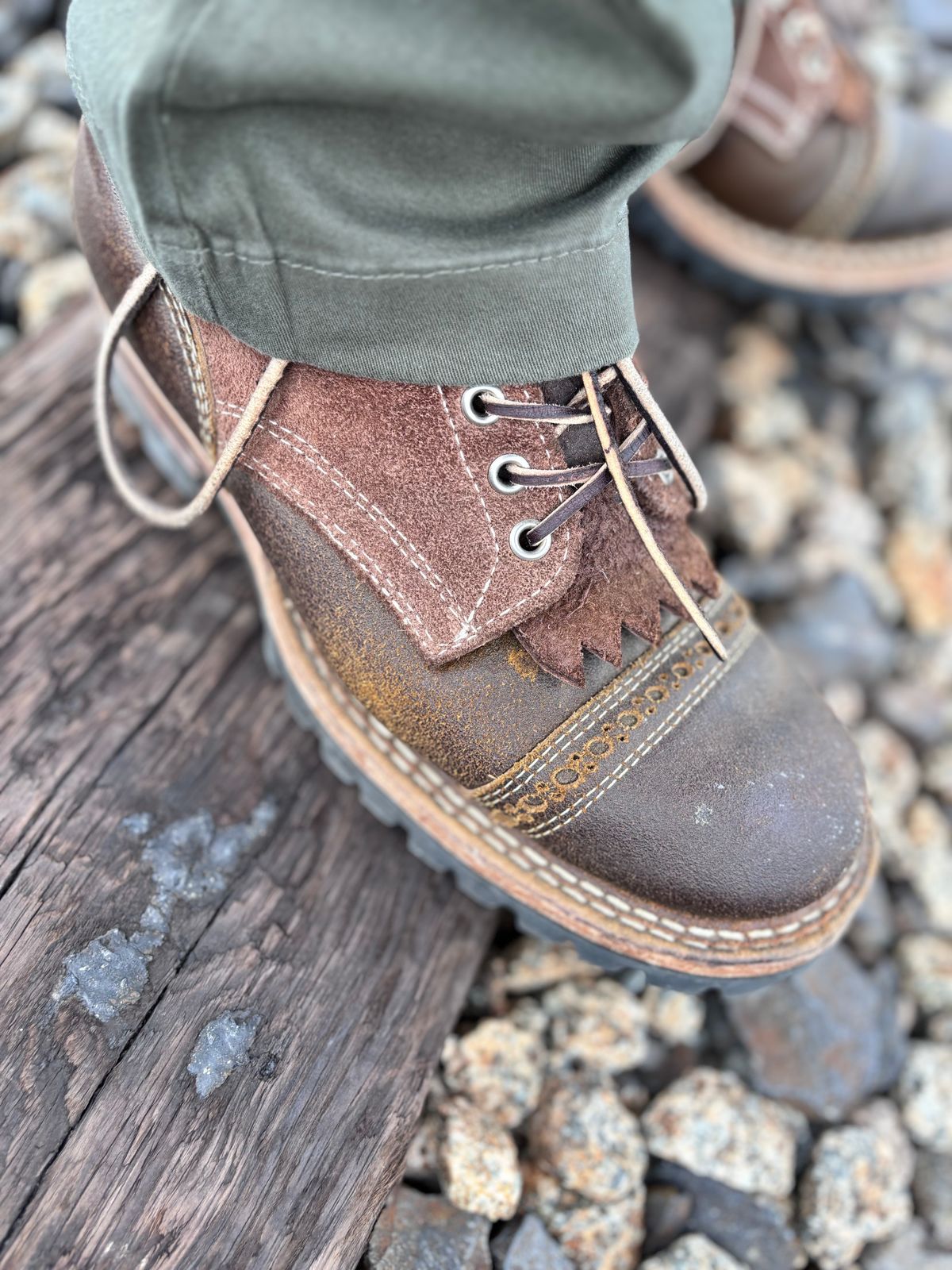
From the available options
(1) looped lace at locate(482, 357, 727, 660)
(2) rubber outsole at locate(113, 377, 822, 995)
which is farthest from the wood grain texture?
(1) looped lace at locate(482, 357, 727, 660)

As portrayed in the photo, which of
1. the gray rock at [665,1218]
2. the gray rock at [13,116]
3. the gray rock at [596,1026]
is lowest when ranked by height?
the gray rock at [665,1218]

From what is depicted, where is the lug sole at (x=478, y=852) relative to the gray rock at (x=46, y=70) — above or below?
below

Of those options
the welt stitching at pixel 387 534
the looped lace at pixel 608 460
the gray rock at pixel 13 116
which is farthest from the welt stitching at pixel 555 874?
the gray rock at pixel 13 116

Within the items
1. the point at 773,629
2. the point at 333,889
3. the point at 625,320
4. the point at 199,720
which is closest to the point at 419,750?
the point at 333,889

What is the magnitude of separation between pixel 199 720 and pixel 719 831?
0.74 m

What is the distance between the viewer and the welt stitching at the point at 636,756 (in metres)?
1.14

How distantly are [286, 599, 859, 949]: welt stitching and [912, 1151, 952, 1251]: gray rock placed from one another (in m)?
0.61

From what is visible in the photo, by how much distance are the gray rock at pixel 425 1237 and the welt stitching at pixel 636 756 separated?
49 centimetres

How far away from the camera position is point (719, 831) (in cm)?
115

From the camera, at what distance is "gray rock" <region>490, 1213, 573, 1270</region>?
1224 mm

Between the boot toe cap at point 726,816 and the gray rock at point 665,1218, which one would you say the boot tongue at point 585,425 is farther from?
the gray rock at point 665,1218

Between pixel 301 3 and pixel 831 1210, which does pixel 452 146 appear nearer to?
pixel 301 3

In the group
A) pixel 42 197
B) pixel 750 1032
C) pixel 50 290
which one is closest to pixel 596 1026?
pixel 750 1032

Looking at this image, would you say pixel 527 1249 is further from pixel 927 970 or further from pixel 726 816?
pixel 927 970
